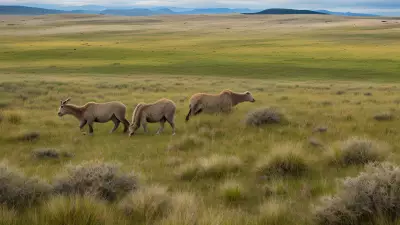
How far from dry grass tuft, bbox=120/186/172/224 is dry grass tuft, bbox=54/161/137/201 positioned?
67 cm

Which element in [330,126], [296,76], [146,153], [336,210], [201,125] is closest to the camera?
[336,210]

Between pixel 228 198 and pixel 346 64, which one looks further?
pixel 346 64

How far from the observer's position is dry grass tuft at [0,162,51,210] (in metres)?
5.52

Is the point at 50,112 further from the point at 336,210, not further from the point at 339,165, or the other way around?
the point at 336,210

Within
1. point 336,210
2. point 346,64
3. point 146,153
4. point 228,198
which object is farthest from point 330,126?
point 346,64

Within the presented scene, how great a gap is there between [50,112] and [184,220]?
14910 mm

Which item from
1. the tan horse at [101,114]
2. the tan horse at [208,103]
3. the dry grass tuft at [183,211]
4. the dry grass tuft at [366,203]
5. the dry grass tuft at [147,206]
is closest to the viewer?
the dry grass tuft at [183,211]

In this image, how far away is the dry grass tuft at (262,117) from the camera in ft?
44.2

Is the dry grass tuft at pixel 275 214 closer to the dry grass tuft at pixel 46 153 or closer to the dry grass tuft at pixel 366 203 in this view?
the dry grass tuft at pixel 366 203

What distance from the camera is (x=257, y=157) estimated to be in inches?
356

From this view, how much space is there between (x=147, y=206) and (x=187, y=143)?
5742 millimetres

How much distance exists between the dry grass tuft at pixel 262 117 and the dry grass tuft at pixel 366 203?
8.29 meters

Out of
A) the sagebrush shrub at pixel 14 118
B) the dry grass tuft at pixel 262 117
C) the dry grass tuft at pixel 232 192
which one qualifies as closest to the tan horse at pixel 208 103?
the dry grass tuft at pixel 262 117

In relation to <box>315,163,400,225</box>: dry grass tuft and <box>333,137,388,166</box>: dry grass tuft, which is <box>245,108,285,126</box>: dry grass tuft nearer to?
<box>333,137,388,166</box>: dry grass tuft
